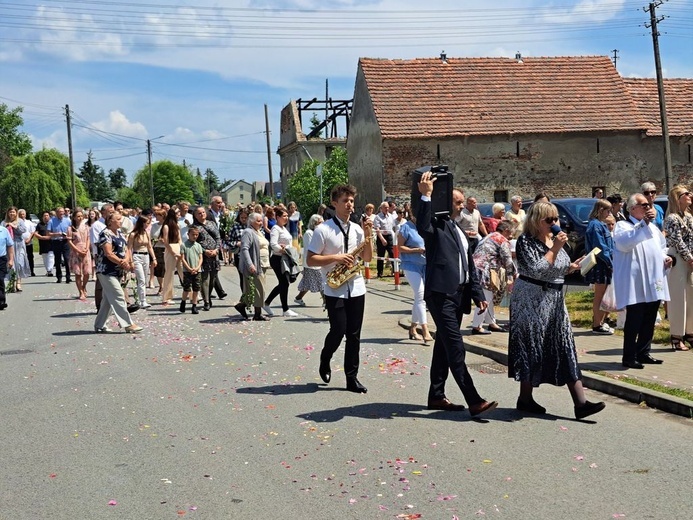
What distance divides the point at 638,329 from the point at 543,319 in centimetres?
261

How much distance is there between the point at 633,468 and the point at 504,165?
3498cm

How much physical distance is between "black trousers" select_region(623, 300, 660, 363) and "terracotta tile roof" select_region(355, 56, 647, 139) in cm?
2963

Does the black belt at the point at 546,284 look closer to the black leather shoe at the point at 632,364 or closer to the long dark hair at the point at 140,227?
the black leather shoe at the point at 632,364

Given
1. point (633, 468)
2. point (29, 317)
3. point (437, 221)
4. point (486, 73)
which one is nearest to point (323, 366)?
point (437, 221)

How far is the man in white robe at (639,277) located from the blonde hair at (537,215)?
2.63 m

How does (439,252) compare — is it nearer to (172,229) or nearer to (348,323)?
(348,323)

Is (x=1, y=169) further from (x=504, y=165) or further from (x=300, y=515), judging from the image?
(x=300, y=515)

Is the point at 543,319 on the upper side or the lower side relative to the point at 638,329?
upper

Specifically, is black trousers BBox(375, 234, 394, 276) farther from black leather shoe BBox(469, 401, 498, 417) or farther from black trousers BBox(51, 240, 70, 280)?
black leather shoe BBox(469, 401, 498, 417)

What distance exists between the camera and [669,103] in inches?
1634

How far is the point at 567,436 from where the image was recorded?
23.5 ft

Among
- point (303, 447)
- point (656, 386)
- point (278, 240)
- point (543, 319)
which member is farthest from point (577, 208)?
point (303, 447)

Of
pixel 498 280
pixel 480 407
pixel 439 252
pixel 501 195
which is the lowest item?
pixel 480 407

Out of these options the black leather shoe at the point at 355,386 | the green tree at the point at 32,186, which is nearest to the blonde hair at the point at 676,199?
the black leather shoe at the point at 355,386
